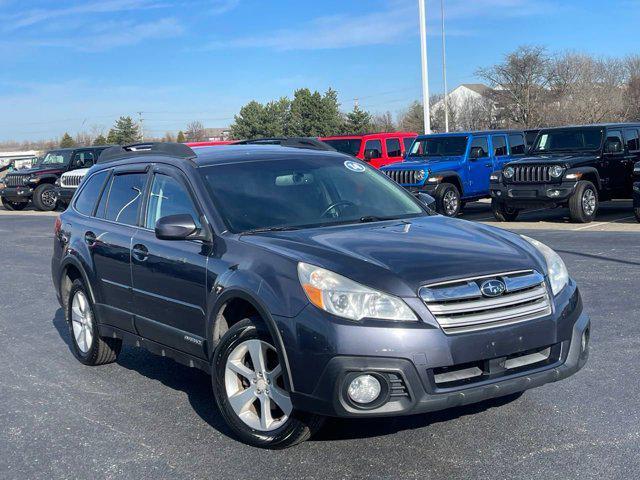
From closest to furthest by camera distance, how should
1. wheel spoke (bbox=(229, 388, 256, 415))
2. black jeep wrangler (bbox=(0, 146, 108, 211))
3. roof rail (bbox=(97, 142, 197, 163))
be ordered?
wheel spoke (bbox=(229, 388, 256, 415))
roof rail (bbox=(97, 142, 197, 163))
black jeep wrangler (bbox=(0, 146, 108, 211))

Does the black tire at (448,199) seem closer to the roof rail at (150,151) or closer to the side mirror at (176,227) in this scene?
the roof rail at (150,151)

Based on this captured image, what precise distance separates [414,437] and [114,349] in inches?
116

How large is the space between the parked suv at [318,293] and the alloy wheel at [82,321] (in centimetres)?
55

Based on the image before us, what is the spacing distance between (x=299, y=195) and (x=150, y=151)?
137 centimetres

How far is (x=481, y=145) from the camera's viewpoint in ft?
64.0

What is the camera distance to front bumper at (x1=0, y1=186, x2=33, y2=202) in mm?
27641

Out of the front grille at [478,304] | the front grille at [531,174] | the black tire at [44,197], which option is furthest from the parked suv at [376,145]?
the front grille at [478,304]

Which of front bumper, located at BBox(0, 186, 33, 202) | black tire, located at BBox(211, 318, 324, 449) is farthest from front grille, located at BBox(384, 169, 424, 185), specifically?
front bumper, located at BBox(0, 186, 33, 202)

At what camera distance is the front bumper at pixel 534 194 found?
51.1ft

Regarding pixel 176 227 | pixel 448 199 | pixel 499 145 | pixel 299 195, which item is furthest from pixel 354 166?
pixel 499 145

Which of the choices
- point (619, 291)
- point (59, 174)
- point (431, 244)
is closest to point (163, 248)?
point (431, 244)

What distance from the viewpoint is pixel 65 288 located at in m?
6.96

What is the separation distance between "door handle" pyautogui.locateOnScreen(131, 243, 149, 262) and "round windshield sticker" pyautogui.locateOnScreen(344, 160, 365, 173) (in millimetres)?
1560

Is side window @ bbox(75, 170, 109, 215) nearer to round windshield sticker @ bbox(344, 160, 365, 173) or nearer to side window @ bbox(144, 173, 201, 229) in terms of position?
side window @ bbox(144, 173, 201, 229)
